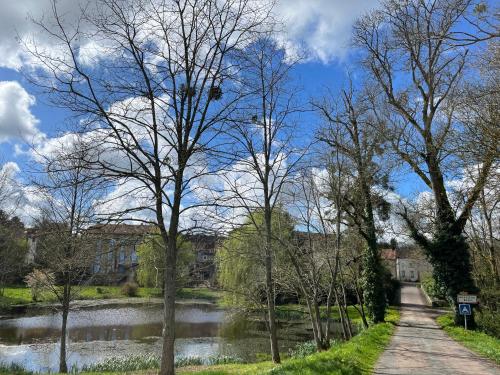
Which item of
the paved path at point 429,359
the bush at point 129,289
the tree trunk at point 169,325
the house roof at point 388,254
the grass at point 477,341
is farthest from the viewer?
the house roof at point 388,254

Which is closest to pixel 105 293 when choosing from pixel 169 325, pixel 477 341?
pixel 477 341

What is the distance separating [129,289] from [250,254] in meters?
39.9

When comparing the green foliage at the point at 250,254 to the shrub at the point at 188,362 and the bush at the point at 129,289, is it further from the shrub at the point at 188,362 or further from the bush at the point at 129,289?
the bush at the point at 129,289

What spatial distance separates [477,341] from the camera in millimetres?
15594

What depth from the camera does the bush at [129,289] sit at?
5112cm

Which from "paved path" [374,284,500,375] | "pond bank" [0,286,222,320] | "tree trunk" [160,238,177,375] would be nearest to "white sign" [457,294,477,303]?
"paved path" [374,284,500,375]

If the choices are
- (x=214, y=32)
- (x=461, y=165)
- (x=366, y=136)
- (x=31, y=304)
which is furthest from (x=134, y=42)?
(x=31, y=304)

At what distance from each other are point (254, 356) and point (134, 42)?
1687 cm

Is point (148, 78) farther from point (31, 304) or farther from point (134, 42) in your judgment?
point (31, 304)

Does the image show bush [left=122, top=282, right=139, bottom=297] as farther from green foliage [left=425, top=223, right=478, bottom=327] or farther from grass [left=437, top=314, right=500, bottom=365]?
grass [left=437, top=314, right=500, bottom=365]

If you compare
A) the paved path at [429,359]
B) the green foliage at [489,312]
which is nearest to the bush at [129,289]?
the green foliage at [489,312]

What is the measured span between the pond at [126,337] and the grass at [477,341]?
8744 millimetres

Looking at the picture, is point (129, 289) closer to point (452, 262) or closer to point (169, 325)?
point (452, 262)

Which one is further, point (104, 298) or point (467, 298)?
point (104, 298)
